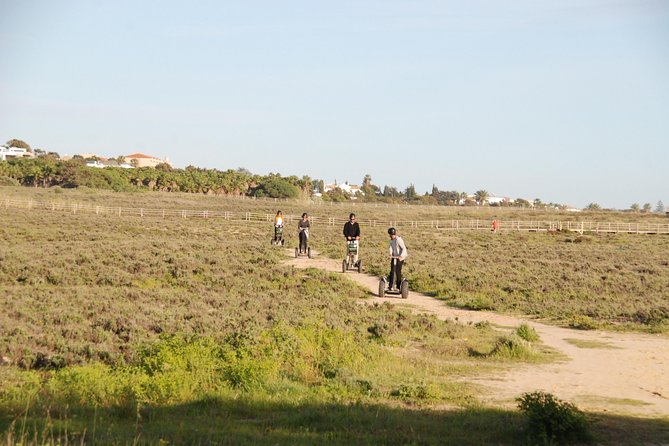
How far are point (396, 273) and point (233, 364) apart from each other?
37.2ft

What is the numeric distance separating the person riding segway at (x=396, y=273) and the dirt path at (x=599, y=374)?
9.36 ft

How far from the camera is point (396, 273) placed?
879 inches

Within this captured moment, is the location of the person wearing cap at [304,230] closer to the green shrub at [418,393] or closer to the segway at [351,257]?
the segway at [351,257]

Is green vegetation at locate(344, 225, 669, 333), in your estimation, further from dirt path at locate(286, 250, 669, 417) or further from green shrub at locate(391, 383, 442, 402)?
green shrub at locate(391, 383, 442, 402)

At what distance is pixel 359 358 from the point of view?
41.9ft

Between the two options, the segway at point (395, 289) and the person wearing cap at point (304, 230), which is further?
the person wearing cap at point (304, 230)

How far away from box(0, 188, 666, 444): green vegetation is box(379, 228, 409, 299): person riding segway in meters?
0.88

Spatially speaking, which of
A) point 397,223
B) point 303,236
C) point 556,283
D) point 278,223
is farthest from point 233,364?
point 397,223

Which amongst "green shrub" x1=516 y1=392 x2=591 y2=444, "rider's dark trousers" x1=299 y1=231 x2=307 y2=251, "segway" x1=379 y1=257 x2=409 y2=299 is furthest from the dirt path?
"rider's dark trousers" x1=299 y1=231 x2=307 y2=251

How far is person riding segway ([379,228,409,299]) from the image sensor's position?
21031 mm

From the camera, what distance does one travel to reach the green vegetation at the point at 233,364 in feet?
28.1

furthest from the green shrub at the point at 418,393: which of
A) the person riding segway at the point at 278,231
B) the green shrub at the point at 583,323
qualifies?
the person riding segway at the point at 278,231

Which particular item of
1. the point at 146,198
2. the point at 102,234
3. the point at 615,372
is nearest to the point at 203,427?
the point at 615,372

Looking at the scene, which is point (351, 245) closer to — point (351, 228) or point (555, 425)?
point (351, 228)
